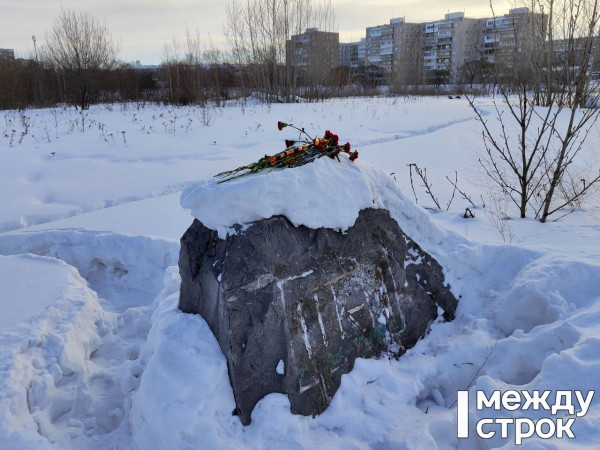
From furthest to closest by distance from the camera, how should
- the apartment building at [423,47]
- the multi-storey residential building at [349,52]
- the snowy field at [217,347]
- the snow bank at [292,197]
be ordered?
the multi-storey residential building at [349,52], the apartment building at [423,47], the snow bank at [292,197], the snowy field at [217,347]

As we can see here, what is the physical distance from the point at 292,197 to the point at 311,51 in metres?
20.2

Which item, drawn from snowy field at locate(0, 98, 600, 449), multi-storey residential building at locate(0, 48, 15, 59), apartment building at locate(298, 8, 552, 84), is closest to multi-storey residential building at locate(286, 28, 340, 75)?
apartment building at locate(298, 8, 552, 84)

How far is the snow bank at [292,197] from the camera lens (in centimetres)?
240

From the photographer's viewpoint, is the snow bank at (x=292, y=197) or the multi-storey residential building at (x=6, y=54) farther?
the multi-storey residential building at (x=6, y=54)

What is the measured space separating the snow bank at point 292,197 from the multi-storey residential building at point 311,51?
1884cm

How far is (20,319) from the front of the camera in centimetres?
290

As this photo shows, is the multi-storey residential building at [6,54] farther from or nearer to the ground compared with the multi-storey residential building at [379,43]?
nearer to the ground

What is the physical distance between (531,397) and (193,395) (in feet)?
5.07

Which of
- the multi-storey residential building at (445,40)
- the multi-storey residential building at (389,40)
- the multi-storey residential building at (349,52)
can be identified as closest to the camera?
the multi-storey residential building at (445,40)

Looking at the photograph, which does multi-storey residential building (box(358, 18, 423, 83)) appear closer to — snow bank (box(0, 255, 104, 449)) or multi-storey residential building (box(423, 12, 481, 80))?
multi-storey residential building (box(423, 12, 481, 80))

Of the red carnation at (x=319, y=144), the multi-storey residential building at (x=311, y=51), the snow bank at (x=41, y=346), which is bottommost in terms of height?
the snow bank at (x=41, y=346)

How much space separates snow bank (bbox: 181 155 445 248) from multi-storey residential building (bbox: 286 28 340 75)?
18842mm

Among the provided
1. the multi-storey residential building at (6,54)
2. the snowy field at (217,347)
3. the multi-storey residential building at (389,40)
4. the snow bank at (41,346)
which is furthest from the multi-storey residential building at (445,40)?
the snow bank at (41,346)

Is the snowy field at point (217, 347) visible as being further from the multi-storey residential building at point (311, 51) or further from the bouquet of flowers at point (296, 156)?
the multi-storey residential building at point (311, 51)
